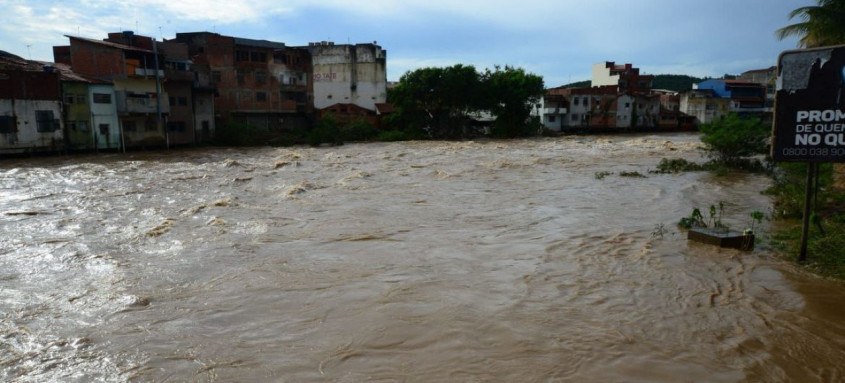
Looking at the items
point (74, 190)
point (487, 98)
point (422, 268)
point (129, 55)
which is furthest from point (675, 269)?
point (487, 98)

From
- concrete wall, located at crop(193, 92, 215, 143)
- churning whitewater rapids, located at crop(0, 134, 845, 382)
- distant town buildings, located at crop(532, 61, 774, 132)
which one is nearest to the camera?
churning whitewater rapids, located at crop(0, 134, 845, 382)

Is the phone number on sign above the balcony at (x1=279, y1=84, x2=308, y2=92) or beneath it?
beneath

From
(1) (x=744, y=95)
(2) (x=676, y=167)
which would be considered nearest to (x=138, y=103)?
(2) (x=676, y=167)

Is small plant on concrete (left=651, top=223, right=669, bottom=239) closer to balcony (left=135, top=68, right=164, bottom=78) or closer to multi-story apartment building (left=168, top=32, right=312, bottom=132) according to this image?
balcony (left=135, top=68, right=164, bottom=78)

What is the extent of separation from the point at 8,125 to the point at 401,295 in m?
30.6

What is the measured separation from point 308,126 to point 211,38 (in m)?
10.8

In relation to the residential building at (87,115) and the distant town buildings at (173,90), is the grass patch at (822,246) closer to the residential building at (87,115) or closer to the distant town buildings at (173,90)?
the distant town buildings at (173,90)

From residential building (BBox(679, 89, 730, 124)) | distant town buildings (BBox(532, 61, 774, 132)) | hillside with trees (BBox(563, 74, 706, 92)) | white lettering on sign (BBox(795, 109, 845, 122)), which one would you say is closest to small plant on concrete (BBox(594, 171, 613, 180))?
white lettering on sign (BBox(795, 109, 845, 122))

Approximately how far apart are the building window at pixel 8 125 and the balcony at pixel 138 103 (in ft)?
19.6

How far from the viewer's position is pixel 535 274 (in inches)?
329

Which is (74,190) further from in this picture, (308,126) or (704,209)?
(308,126)

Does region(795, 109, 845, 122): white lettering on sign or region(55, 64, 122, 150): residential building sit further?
region(55, 64, 122, 150): residential building

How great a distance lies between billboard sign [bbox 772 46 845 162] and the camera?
6.95m

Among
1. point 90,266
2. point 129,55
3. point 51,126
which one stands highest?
point 129,55
